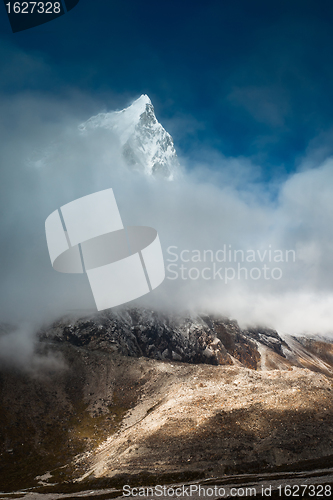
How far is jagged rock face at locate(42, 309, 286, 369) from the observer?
10200 cm

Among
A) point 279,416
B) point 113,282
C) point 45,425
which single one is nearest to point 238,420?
point 279,416

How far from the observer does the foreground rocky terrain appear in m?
43.2

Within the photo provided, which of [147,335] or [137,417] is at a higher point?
[147,335]

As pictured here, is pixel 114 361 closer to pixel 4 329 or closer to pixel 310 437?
pixel 4 329

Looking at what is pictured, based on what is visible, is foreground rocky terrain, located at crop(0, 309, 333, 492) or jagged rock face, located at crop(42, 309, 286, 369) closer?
foreground rocky terrain, located at crop(0, 309, 333, 492)

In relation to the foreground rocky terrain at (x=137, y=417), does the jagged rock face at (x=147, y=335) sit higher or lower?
higher

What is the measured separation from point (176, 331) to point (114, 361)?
43506mm

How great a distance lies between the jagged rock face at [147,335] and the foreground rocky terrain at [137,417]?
1.95 ft

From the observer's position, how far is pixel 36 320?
353 feet

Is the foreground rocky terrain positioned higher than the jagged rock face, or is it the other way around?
the jagged rock face

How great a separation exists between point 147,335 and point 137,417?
165ft

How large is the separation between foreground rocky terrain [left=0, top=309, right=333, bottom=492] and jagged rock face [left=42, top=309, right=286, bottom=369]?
0.59 metres

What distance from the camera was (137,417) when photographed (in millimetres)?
67875

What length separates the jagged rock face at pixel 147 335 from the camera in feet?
335
